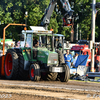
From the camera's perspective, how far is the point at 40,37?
13.3 metres

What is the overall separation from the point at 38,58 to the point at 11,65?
1978mm

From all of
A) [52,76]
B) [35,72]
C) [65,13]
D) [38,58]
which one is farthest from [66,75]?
[65,13]

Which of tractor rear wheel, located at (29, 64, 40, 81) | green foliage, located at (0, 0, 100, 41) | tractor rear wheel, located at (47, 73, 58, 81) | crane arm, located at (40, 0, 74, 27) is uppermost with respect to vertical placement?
green foliage, located at (0, 0, 100, 41)

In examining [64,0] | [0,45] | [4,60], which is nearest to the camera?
[4,60]

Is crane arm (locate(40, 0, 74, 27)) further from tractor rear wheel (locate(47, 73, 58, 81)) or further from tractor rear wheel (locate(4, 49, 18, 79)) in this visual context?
tractor rear wheel (locate(4, 49, 18, 79))

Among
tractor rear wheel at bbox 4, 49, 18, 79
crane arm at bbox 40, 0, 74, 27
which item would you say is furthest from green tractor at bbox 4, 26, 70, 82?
crane arm at bbox 40, 0, 74, 27

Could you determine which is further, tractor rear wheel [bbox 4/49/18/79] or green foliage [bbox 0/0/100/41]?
green foliage [bbox 0/0/100/41]

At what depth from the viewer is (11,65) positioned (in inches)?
563

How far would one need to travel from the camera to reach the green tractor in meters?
12.5

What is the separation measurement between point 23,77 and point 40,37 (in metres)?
2.09

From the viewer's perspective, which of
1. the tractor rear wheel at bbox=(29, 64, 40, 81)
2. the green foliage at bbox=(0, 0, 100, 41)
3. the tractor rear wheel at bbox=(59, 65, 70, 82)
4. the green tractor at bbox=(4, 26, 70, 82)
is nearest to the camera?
the tractor rear wheel at bbox=(29, 64, 40, 81)

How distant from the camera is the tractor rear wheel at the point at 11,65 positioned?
520 inches

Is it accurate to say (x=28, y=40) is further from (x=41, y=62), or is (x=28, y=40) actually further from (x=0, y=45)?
(x=0, y=45)

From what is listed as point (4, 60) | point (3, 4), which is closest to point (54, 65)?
point (4, 60)
